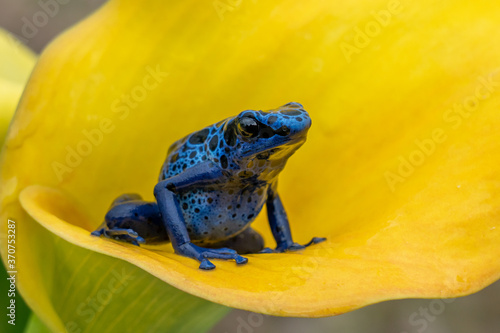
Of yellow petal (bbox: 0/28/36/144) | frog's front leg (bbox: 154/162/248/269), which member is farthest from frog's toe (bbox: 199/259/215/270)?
yellow petal (bbox: 0/28/36/144)

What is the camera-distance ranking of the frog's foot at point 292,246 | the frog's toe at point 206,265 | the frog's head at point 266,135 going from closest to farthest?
the frog's toe at point 206,265 → the frog's head at point 266,135 → the frog's foot at point 292,246

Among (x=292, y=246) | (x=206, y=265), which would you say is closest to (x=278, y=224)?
(x=292, y=246)

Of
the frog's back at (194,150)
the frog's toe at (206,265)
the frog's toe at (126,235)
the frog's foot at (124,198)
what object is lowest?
the frog's toe at (126,235)

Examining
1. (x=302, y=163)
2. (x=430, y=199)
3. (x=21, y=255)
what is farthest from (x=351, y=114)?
(x=21, y=255)

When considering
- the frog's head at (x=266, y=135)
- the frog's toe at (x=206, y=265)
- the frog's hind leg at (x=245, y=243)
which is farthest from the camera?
the frog's hind leg at (x=245, y=243)

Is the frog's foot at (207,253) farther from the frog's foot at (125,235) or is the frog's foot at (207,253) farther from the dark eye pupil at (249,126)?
the dark eye pupil at (249,126)

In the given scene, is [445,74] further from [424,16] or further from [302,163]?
[302,163]

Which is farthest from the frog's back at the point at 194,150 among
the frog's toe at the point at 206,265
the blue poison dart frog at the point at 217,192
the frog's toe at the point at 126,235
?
the frog's toe at the point at 206,265

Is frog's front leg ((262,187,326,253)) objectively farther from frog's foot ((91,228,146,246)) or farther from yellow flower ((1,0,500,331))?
frog's foot ((91,228,146,246))
